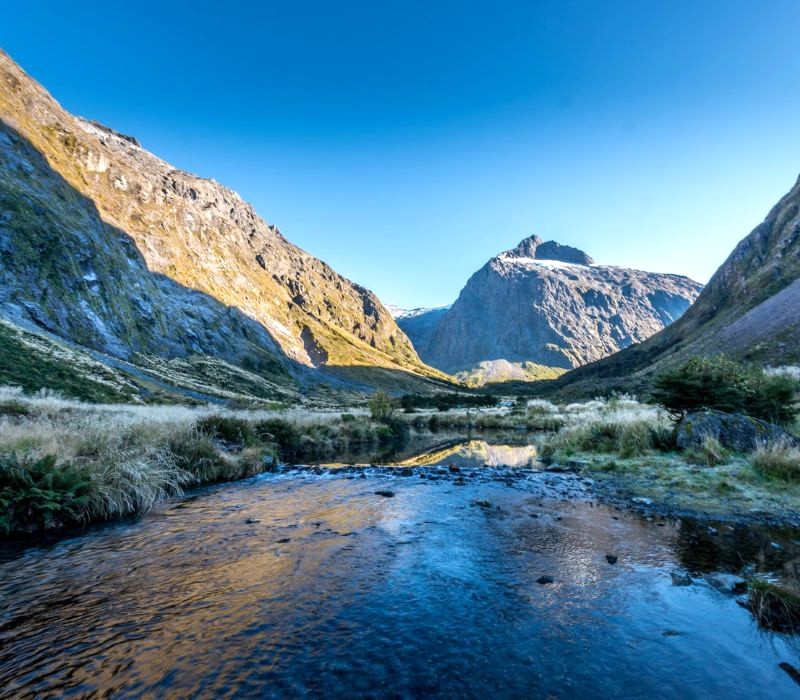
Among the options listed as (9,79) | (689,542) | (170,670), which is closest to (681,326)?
(689,542)

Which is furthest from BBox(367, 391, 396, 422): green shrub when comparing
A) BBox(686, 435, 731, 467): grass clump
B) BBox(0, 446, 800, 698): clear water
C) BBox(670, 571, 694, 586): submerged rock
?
BBox(670, 571, 694, 586): submerged rock

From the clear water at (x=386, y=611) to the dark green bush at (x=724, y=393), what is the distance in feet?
36.7

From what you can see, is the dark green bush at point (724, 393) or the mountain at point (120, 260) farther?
the mountain at point (120, 260)

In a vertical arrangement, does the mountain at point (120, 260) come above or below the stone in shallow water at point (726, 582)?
above

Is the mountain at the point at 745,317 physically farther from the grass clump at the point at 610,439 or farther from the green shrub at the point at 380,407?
the grass clump at the point at 610,439

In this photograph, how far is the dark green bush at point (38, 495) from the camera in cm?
934

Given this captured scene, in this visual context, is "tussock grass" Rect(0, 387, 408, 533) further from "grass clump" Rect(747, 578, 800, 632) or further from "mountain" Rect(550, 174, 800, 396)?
"mountain" Rect(550, 174, 800, 396)

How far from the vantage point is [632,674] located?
5.01m

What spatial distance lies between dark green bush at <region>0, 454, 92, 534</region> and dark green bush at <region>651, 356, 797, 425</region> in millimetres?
22386

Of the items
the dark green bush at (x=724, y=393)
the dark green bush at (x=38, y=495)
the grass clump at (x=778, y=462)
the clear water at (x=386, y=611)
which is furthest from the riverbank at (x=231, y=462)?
the dark green bush at (x=724, y=393)

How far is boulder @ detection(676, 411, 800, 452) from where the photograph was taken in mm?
15054

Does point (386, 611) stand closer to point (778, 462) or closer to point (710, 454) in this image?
point (778, 462)

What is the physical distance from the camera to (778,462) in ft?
41.4

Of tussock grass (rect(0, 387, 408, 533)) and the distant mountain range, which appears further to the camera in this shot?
the distant mountain range
